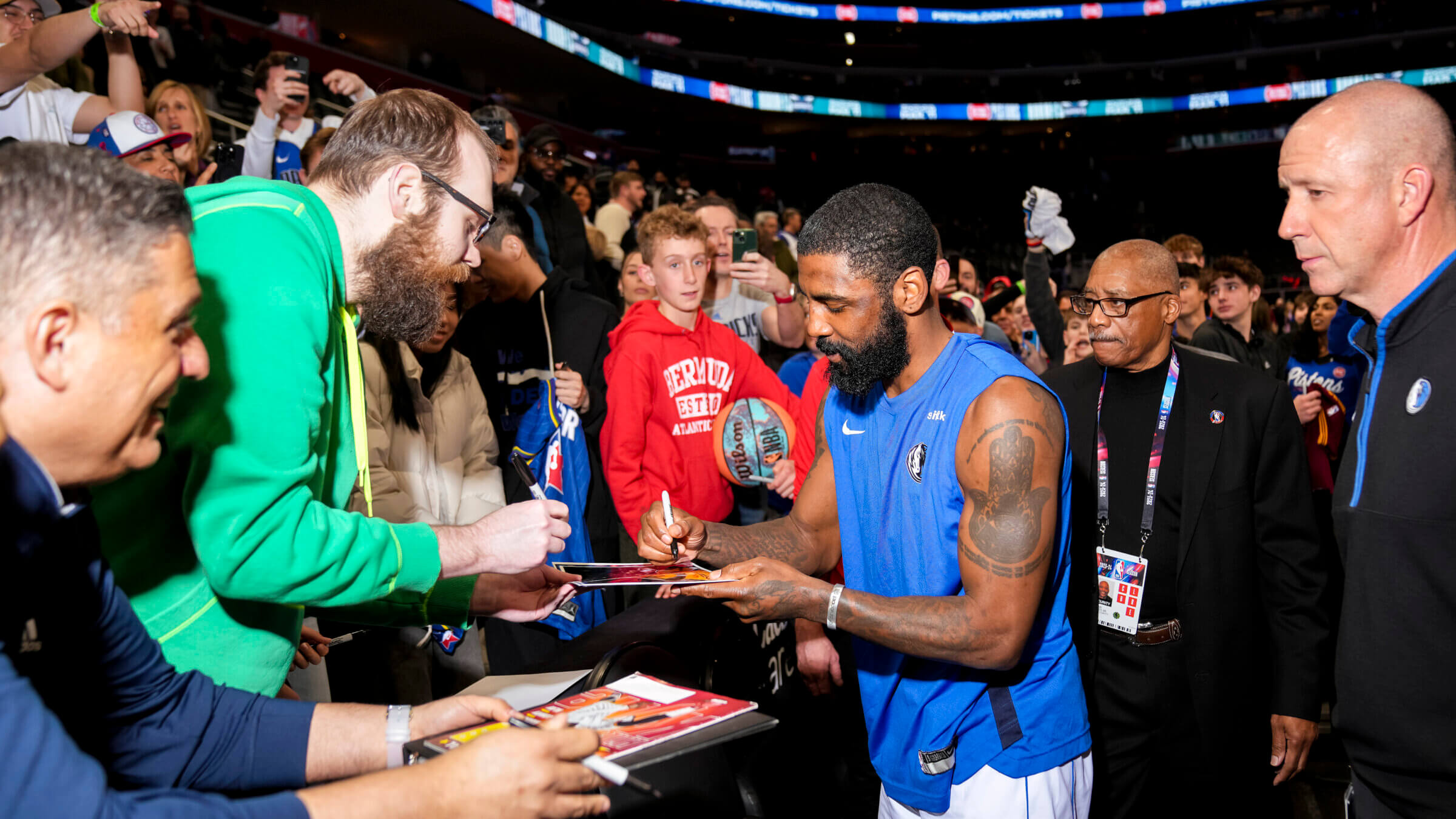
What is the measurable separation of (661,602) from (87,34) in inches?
114

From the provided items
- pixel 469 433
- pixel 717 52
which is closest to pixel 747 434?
pixel 469 433

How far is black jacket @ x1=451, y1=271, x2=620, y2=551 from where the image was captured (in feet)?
13.0

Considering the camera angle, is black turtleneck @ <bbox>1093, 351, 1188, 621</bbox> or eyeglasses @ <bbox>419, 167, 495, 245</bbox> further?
black turtleneck @ <bbox>1093, 351, 1188, 621</bbox>

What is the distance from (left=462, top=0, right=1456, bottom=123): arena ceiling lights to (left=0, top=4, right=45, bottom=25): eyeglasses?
15664 millimetres

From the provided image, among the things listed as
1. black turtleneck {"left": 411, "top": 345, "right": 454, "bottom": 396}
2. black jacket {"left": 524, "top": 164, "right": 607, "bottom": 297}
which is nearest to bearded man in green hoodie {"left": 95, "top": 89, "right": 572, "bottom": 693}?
black turtleneck {"left": 411, "top": 345, "right": 454, "bottom": 396}

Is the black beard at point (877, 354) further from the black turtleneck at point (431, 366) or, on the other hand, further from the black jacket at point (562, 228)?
the black jacket at point (562, 228)

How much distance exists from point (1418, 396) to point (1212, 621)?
1.19 meters

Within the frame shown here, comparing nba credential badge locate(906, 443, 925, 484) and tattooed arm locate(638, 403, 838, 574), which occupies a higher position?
nba credential badge locate(906, 443, 925, 484)

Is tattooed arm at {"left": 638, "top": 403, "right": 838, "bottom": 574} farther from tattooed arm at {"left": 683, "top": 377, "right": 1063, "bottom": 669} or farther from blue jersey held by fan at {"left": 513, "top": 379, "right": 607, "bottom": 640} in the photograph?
blue jersey held by fan at {"left": 513, "top": 379, "right": 607, "bottom": 640}

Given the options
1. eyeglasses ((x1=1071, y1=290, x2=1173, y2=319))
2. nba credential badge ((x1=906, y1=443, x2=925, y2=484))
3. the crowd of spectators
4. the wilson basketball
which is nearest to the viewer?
the crowd of spectators

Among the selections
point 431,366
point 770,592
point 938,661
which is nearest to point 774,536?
point 770,592

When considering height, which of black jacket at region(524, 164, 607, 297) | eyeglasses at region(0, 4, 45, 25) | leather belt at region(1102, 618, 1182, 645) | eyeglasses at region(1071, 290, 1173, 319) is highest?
eyeglasses at region(0, 4, 45, 25)

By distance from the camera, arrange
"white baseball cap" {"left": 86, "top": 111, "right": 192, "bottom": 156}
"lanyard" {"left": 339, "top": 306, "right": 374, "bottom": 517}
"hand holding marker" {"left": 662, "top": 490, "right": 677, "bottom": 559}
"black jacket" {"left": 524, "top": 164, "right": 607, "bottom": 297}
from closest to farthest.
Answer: "lanyard" {"left": 339, "top": 306, "right": 374, "bottom": 517} → "hand holding marker" {"left": 662, "top": 490, "right": 677, "bottom": 559} → "white baseball cap" {"left": 86, "top": 111, "right": 192, "bottom": 156} → "black jacket" {"left": 524, "top": 164, "right": 607, "bottom": 297}

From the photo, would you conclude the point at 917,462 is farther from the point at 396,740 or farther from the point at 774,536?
the point at 396,740
